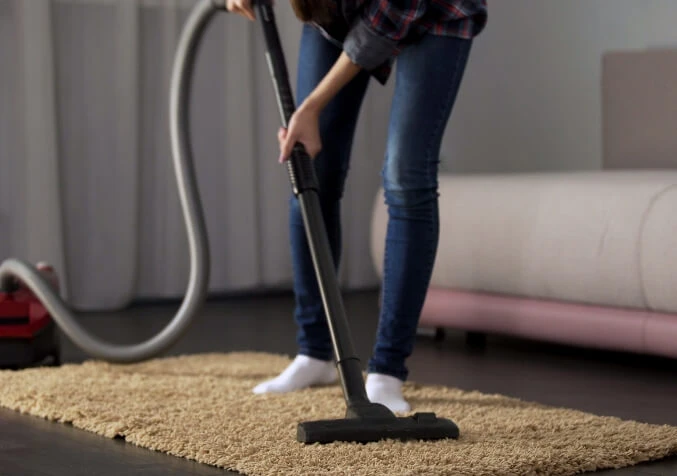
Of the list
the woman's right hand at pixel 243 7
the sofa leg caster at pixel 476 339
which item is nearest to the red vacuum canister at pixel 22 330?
the woman's right hand at pixel 243 7

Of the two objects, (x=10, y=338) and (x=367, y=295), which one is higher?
(x=10, y=338)

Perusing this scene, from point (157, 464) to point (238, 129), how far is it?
7.78 feet

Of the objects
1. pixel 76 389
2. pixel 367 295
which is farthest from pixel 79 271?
pixel 76 389

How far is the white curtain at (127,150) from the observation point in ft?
10.9

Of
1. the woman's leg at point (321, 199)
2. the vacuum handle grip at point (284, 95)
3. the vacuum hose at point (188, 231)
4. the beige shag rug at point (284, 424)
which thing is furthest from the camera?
the vacuum hose at point (188, 231)

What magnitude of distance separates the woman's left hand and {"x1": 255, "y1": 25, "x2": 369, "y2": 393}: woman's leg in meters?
0.24

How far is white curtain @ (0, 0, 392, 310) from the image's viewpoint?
10.9ft

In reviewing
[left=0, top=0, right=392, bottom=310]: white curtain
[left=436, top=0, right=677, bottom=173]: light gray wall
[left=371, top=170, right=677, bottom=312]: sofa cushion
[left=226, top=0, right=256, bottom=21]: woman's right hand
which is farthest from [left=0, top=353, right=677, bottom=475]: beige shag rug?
[left=436, top=0, right=677, bottom=173]: light gray wall

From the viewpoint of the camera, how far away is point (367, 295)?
405 cm

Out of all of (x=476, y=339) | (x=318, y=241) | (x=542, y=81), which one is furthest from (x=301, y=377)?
(x=542, y=81)

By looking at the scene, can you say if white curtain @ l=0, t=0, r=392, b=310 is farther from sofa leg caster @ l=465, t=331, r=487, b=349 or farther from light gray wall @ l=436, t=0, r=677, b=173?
sofa leg caster @ l=465, t=331, r=487, b=349

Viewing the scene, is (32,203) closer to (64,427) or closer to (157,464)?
(64,427)

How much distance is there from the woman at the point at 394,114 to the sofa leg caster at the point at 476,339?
861 millimetres

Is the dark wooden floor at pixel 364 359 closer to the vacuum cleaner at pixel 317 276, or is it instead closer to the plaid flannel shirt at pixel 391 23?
the vacuum cleaner at pixel 317 276
